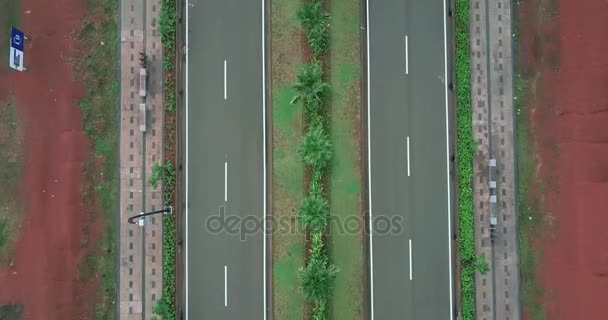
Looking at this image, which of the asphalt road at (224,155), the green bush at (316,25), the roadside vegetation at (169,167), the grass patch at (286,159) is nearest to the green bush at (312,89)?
the grass patch at (286,159)

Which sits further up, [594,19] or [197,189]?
[594,19]

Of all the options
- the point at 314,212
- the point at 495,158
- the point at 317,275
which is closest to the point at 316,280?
the point at 317,275

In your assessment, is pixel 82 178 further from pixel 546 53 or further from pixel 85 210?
pixel 546 53

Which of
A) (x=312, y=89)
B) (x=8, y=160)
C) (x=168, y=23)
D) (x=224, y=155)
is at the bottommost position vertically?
(x=8, y=160)

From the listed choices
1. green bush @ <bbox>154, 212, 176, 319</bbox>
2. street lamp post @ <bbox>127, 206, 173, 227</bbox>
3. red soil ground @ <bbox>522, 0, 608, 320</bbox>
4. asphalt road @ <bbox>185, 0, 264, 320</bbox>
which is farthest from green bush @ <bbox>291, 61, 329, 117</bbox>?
red soil ground @ <bbox>522, 0, 608, 320</bbox>

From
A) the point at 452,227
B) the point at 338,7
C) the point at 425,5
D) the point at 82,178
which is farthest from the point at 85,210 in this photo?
the point at 425,5

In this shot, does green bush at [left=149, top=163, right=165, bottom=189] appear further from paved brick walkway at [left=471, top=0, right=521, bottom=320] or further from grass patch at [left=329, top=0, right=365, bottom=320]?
paved brick walkway at [left=471, top=0, right=521, bottom=320]

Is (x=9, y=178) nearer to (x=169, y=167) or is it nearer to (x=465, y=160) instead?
(x=169, y=167)
